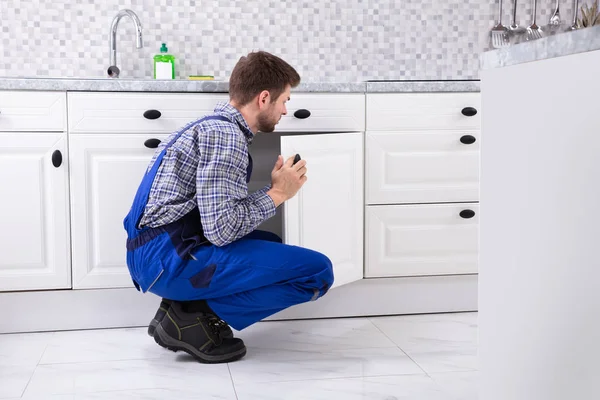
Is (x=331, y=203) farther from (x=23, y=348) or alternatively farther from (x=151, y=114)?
(x=23, y=348)

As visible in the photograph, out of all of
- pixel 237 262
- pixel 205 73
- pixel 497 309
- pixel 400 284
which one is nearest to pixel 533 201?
pixel 497 309

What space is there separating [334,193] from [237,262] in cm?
55

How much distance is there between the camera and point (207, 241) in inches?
88.1

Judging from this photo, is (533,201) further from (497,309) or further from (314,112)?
(314,112)

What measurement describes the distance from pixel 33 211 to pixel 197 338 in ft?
2.48

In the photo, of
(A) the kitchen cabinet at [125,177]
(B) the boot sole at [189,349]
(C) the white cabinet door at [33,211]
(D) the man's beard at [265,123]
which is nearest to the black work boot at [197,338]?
(B) the boot sole at [189,349]

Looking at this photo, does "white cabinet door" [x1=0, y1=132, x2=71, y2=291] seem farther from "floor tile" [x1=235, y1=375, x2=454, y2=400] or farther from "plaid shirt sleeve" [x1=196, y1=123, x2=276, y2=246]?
"floor tile" [x1=235, y1=375, x2=454, y2=400]

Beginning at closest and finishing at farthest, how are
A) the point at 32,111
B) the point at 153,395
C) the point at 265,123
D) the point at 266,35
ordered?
1. the point at 153,395
2. the point at 265,123
3. the point at 32,111
4. the point at 266,35

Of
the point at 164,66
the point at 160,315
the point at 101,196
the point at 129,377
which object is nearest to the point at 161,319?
the point at 160,315

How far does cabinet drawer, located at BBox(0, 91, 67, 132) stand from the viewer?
2.47 m

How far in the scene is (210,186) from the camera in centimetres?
212

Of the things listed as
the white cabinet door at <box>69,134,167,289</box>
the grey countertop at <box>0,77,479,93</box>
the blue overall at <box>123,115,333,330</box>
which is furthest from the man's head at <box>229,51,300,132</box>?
the white cabinet door at <box>69,134,167,289</box>

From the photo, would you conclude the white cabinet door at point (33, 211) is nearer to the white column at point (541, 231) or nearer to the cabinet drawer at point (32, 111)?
the cabinet drawer at point (32, 111)

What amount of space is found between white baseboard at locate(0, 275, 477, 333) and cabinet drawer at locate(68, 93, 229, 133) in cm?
59
